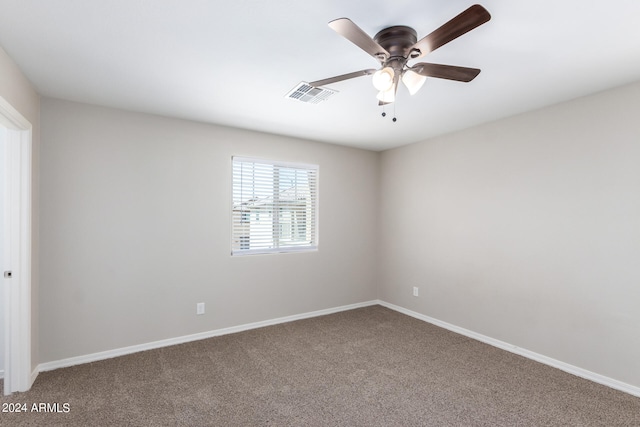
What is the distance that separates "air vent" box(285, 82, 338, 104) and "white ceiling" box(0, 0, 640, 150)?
75 mm

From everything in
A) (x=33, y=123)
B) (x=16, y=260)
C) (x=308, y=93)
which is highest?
(x=308, y=93)

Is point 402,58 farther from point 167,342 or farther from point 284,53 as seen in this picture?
point 167,342

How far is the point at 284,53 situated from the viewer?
2.09m

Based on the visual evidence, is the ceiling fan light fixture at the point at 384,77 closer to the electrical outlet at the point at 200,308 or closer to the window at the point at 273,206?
the window at the point at 273,206

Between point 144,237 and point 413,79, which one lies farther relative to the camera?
point 144,237

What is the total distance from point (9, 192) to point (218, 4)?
2.19 metres

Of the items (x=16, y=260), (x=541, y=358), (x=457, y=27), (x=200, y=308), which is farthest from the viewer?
(x=200, y=308)

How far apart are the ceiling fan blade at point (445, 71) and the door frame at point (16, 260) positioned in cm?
282

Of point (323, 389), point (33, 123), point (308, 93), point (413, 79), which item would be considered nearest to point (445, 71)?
point (413, 79)

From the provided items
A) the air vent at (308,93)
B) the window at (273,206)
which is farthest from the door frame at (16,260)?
the air vent at (308,93)

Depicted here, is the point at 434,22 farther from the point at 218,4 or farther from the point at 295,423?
the point at 295,423

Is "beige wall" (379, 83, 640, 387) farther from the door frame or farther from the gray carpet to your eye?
the door frame

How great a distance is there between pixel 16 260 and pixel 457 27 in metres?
3.29

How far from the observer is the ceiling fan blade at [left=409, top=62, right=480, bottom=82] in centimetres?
176
